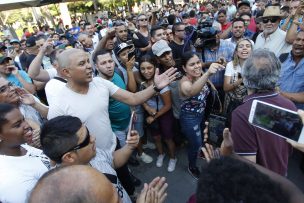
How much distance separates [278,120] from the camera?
1379 mm

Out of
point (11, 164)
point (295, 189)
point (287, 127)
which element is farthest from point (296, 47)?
point (11, 164)

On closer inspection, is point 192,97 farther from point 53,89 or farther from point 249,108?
point 53,89

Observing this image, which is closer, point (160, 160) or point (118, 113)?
point (118, 113)

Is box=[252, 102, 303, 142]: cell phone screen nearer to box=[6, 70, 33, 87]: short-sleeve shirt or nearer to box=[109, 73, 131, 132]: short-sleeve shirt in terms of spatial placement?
box=[109, 73, 131, 132]: short-sleeve shirt

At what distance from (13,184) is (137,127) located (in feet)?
7.27

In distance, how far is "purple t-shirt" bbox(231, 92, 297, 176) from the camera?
1.66m

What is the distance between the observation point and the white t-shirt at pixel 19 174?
4.86 feet

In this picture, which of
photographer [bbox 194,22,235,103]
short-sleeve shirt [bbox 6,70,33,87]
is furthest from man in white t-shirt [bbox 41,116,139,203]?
photographer [bbox 194,22,235,103]

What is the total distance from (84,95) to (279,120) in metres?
1.67

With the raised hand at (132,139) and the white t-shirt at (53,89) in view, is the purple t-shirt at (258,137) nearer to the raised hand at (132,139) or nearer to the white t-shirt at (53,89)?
the raised hand at (132,139)

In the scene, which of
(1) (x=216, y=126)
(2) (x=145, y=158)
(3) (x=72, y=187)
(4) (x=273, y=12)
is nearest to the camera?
(3) (x=72, y=187)

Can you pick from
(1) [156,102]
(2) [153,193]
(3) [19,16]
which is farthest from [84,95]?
(3) [19,16]

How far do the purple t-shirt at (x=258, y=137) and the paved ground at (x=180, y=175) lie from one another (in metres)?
1.63

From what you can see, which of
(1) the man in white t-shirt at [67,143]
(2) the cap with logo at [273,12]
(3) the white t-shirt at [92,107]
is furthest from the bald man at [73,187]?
(2) the cap with logo at [273,12]
